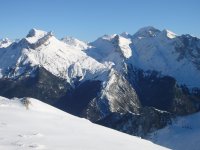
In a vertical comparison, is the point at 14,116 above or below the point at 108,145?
above

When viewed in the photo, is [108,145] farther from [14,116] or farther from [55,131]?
[14,116]

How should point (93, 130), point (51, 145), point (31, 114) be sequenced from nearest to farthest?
point (51, 145) → point (93, 130) → point (31, 114)

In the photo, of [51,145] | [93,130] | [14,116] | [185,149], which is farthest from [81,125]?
[185,149]

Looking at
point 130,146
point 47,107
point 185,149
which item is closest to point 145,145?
point 130,146

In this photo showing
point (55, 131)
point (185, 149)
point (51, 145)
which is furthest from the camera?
point (185, 149)

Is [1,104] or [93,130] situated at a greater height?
[1,104]

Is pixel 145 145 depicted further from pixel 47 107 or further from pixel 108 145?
pixel 47 107

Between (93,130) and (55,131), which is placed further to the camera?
(93,130)
